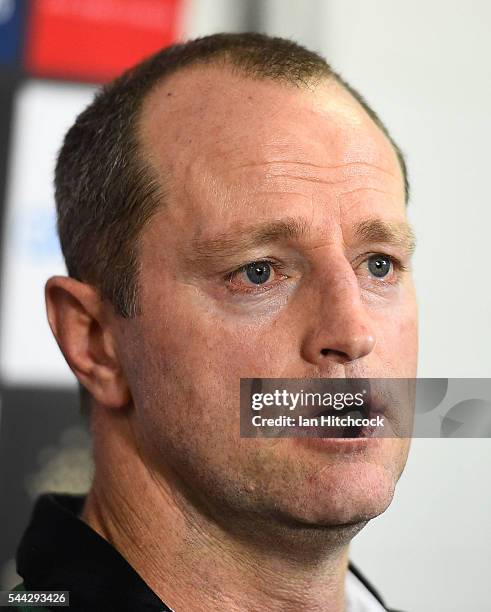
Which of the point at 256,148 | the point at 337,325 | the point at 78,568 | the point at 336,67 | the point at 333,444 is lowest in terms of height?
the point at 78,568

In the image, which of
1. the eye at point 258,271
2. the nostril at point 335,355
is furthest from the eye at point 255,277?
the nostril at point 335,355

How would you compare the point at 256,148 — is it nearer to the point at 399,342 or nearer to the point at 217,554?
the point at 399,342

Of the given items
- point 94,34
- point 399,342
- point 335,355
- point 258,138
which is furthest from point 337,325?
point 94,34

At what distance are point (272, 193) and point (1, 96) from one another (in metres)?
1.14

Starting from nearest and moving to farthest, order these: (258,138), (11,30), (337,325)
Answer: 1. (337,325)
2. (258,138)
3. (11,30)

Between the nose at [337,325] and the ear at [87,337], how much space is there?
0.27 meters

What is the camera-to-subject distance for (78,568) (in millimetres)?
1083

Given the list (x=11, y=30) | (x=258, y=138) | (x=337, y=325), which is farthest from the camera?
(x=11, y=30)

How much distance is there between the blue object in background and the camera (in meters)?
2.03

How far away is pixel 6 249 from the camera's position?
1.95 meters

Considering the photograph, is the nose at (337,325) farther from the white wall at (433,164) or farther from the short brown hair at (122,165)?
the white wall at (433,164)

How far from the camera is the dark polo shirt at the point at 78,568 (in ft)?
3.43

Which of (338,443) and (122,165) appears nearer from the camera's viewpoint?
(338,443)

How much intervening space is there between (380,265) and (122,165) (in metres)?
0.34
